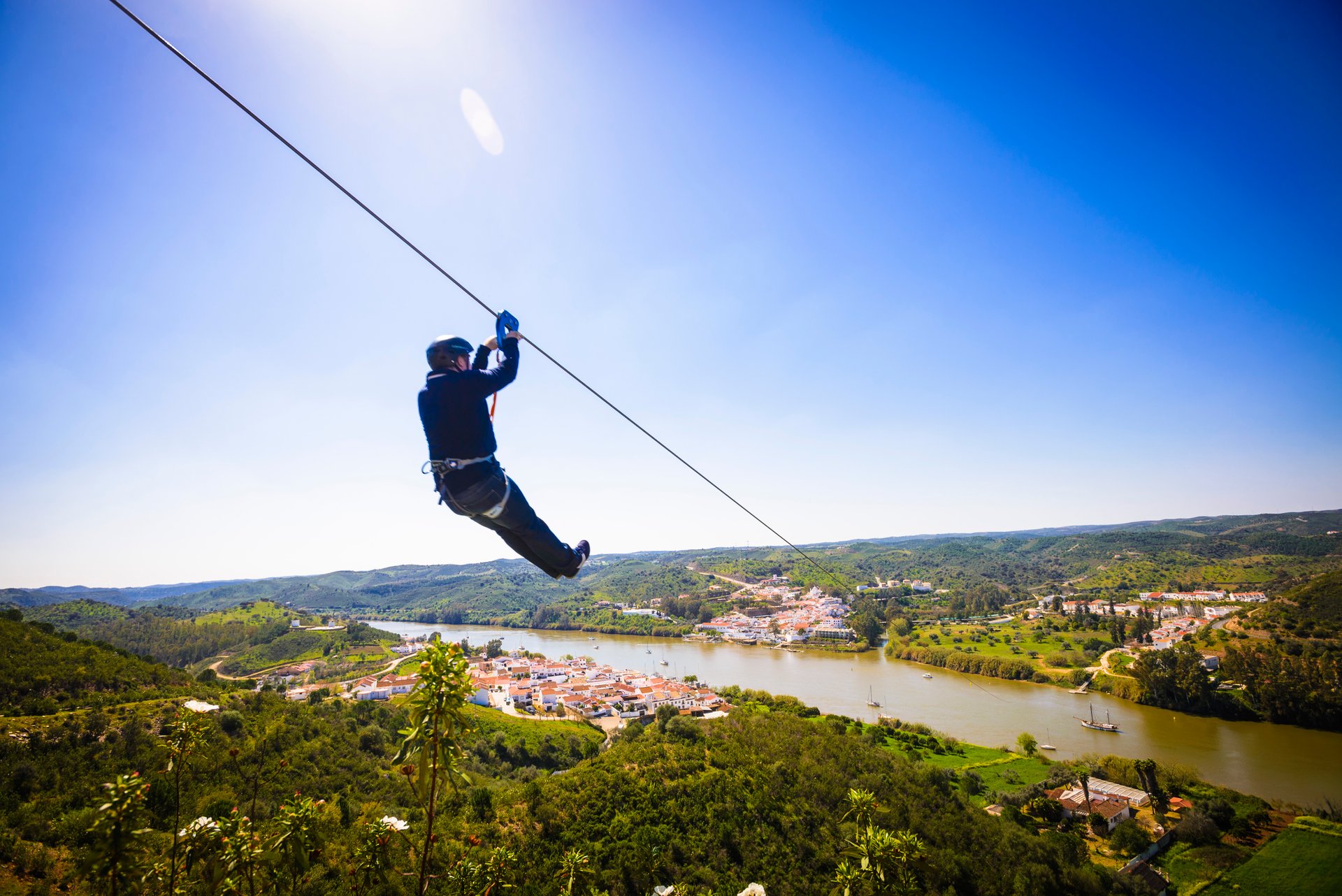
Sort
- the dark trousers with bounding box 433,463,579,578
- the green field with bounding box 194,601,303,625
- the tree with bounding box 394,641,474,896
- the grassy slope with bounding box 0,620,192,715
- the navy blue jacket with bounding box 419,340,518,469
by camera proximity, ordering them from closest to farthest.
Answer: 1. the tree with bounding box 394,641,474,896
2. the navy blue jacket with bounding box 419,340,518,469
3. the dark trousers with bounding box 433,463,579,578
4. the grassy slope with bounding box 0,620,192,715
5. the green field with bounding box 194,601,303,625

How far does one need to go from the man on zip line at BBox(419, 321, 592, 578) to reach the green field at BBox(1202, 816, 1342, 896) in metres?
25.8

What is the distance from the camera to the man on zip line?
2660 millimetres

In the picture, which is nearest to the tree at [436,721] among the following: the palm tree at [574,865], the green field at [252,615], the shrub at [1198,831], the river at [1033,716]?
the palm tree at [574,865]

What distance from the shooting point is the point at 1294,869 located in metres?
16.5

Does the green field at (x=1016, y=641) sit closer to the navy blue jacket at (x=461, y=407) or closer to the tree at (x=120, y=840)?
the navy blue jacket at (x=461, y=407)

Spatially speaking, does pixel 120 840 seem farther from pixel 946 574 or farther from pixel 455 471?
pixel 946 574

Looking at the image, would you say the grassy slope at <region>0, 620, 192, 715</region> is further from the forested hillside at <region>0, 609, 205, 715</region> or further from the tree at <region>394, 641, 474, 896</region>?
the tree at <region>394, 641, 474, 896</region>

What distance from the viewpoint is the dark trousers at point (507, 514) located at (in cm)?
275

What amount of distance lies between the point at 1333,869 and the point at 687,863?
793 inches

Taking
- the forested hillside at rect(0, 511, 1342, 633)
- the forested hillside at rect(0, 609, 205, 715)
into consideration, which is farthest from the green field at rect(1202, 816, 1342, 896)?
the forested hillside at rect(0, 609, 205, 715)

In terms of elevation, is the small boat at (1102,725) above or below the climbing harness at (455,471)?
below

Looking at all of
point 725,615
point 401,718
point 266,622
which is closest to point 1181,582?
point 725,615

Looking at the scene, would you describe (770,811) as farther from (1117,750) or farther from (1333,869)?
(1117,750)

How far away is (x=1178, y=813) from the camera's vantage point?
20.0 metres
